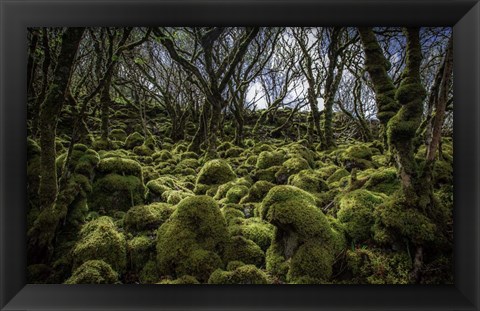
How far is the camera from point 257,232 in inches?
102

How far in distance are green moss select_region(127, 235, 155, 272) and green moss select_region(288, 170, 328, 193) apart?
1.57m

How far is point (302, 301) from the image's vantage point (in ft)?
7.17

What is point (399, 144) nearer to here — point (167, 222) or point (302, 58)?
point (302, 58)

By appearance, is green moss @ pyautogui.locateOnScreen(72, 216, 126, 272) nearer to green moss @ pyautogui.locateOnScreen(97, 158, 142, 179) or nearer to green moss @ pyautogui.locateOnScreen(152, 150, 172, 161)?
green moss @ pyautogui.locateOnScreen(97, 158, 142, 179)

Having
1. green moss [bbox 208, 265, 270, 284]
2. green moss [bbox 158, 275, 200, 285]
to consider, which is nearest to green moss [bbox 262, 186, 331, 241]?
green moss [bbox 208, 265, 270, 284]

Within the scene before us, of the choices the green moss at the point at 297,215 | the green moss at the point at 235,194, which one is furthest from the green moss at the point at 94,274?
the green moss at the point at 297,215

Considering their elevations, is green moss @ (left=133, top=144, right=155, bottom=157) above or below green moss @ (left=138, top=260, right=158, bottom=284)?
above

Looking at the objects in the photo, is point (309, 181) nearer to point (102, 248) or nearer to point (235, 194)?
point (235, 194)

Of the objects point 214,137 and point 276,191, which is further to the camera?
point 214,137

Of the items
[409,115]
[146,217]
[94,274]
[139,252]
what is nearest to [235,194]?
[146,217]

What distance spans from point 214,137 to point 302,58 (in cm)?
134

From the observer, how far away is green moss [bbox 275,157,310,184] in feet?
9.46
